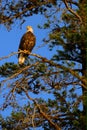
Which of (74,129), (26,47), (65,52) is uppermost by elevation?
(26,47)

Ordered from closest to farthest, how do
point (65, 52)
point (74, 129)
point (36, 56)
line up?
point (36, 56) → point (74, 129) → point (65, 52)

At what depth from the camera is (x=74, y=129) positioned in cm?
1165

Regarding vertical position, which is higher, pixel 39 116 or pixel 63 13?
pixel 63 13

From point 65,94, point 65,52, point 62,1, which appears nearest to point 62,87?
point 65,94

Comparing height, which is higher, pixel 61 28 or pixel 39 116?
pixel 61 28

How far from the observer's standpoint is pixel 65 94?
11.9 metres

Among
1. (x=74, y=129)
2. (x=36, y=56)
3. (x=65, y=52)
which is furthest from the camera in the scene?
(x=65, y=52)

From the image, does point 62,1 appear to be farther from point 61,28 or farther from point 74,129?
point 74,129

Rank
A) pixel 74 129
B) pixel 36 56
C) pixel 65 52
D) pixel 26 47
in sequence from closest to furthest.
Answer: pixel 36 56, pixel 74 129, pixel 65 52, pixel 26 47

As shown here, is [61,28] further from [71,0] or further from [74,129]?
[74,129]

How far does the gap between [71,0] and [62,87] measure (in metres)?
2.25

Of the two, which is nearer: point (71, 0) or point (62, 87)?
point (62, 87)

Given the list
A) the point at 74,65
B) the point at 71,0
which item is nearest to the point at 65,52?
the point at 74,65

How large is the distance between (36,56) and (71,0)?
2559mm
